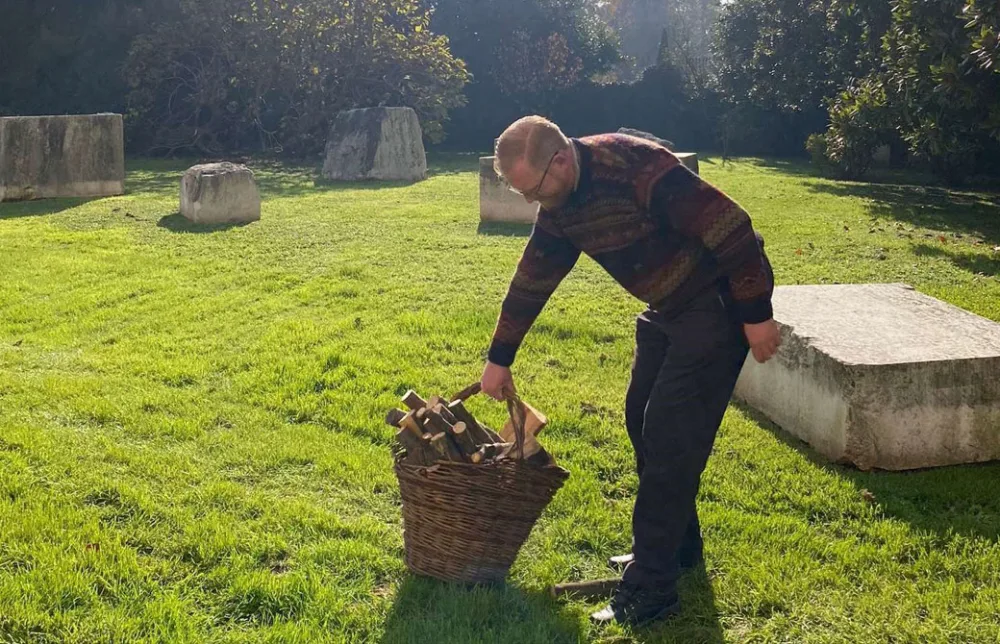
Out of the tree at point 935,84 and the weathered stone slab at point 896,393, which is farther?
the tree at point 935,84

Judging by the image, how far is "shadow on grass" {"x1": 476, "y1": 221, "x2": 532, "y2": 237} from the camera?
11.7 metres

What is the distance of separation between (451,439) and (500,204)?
28.7 feet

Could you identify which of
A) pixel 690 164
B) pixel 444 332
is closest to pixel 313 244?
pixel 444 332

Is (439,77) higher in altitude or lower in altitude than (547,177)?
higher

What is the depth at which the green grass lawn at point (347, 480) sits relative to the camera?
350 centimetres

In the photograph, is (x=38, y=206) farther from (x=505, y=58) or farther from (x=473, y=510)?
(x=505, y=58)

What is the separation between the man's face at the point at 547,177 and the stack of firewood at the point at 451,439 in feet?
→ 2.50

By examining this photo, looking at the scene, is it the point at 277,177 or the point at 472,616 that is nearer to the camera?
the point at 472,616

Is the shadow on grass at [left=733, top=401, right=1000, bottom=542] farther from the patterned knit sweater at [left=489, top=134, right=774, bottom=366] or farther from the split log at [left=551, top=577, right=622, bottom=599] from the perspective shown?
the patterned knit sweater at [left=489, top=134, right=774, bottom=366]

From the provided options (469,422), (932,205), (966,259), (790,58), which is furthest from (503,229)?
(790,58)

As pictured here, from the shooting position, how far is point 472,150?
1132 inches

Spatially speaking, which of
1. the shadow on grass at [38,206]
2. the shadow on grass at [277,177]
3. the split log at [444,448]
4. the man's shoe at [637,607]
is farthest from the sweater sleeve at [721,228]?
the shadow on grass at [277,177]

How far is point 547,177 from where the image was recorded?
3.16 meters

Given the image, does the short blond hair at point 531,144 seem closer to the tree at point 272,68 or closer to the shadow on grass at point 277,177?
the shadow on grass at point 277,177
